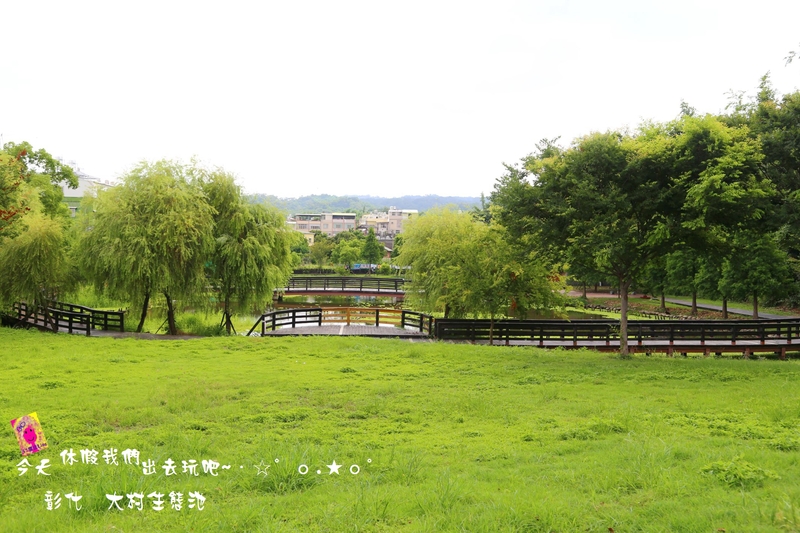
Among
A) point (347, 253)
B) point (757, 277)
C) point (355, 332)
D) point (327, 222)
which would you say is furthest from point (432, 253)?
point (327, 222)

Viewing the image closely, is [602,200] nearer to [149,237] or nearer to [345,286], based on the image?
[149,237]

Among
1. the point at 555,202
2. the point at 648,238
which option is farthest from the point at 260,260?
the point at 648,238

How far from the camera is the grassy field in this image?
4.39 meters

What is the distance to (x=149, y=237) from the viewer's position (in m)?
20.1

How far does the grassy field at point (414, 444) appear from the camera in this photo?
439cm

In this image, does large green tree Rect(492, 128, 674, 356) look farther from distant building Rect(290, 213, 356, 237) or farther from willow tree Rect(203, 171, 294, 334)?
distant building Rect(290, 213, 356, 237)

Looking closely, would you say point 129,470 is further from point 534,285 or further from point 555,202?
point 534,285

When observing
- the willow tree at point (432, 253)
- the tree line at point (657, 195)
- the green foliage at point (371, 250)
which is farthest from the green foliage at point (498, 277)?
the green foliage at point (371, 250)

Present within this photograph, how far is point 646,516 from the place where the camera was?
4254 mm

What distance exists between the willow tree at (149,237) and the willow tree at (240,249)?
2.18ft

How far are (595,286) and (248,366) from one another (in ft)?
177

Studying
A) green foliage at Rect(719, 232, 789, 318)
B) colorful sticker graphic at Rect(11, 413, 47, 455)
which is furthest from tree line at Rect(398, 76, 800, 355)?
green foliage at Rect(719, 232, 789, 318)

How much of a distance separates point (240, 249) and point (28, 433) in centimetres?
1667

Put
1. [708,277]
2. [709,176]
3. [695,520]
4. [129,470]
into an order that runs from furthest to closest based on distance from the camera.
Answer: [708,277] < [709,176] < [129,470] < [695,520]
